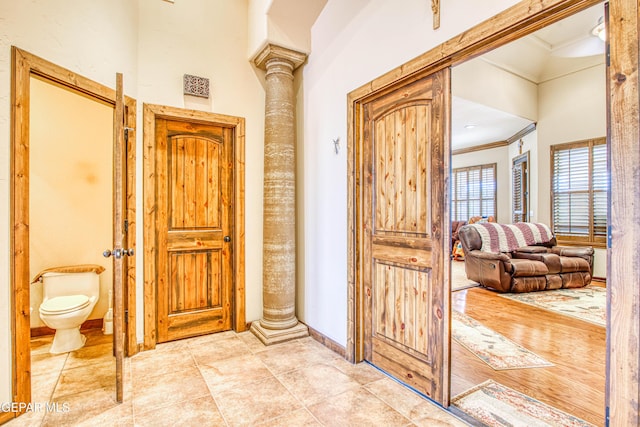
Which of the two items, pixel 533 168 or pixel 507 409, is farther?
pixel 533 168

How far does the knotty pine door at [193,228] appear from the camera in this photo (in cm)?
313

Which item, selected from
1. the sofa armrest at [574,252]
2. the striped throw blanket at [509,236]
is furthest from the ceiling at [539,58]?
the sofa armrest at [574,252]

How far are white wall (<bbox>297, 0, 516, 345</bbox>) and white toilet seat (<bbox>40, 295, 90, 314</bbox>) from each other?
6.74 feet

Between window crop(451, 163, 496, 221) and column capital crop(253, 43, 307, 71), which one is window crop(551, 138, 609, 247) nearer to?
window crop(451, 163, 496, 221)

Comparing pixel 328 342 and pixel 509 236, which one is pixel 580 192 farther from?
pixel 328 342

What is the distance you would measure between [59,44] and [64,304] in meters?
2.16

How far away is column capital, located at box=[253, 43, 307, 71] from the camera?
124 inches

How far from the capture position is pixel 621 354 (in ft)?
4.19

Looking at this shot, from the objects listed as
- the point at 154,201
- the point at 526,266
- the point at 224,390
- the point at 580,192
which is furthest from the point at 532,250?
the point at 154,201

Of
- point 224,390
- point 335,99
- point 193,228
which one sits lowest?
point 224,390

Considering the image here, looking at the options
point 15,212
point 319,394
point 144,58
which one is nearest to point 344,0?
point 144,58

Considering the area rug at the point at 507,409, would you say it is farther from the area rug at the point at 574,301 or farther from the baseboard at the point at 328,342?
the area rug at the point at 574,301

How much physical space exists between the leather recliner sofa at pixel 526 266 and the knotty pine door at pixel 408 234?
319 cm

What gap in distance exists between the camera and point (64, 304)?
2898 mm
